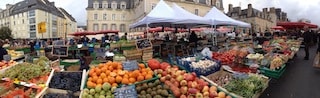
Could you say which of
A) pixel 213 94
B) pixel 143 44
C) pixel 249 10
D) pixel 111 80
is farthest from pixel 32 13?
pixel 213 94

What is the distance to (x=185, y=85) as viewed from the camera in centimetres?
523

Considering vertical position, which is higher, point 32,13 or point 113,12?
point 32,13

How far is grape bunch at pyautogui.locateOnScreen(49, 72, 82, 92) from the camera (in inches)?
209

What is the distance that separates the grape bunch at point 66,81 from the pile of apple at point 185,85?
4.57ft

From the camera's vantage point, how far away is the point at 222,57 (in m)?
8.58

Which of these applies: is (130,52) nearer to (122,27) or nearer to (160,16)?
(160,16)

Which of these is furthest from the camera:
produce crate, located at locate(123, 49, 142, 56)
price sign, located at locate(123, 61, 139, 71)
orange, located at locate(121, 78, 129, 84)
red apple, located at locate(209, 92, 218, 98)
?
produce crate, located at locate(123, 49, 142, 56)

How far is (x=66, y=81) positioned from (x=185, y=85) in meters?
2.05

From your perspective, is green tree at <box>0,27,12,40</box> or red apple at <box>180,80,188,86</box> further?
green tree at <box>0,27,12,40</box>

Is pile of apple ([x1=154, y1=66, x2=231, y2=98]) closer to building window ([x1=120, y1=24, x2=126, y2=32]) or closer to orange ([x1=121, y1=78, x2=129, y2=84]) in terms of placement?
orange ([x1=121, y1=78, x2=129, y2=84])

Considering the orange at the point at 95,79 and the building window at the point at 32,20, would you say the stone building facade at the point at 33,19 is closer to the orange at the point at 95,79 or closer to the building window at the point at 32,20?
the building window at the point at 32,20

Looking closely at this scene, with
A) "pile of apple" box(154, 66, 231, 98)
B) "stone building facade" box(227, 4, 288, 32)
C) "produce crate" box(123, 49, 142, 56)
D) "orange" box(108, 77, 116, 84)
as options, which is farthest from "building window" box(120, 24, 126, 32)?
"orange" box(108, 77, 116, 84)

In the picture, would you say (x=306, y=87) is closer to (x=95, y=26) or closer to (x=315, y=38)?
(x=315, y=38)

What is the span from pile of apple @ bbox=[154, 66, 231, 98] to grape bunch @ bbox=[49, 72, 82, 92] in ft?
4.57
